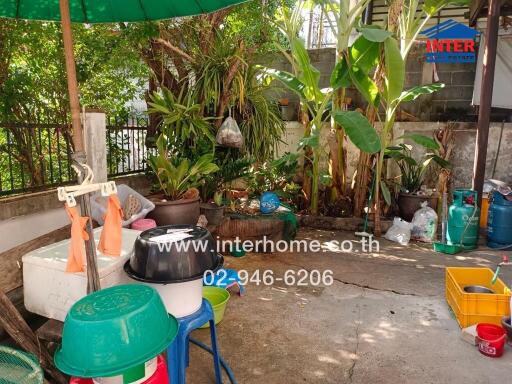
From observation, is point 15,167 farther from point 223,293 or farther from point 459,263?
point 459,263

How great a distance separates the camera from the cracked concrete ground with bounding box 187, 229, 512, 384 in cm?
224

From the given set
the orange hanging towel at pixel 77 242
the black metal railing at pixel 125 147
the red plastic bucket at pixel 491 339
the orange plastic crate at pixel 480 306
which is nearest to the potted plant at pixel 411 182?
the orange plastic crate at pixel 480 306

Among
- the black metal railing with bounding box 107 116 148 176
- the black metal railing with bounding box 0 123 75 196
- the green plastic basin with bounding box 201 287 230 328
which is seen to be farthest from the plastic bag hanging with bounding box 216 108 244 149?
the green plastic basin with bounding box 201 287 230 328

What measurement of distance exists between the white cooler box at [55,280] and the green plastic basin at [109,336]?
1.44 feet

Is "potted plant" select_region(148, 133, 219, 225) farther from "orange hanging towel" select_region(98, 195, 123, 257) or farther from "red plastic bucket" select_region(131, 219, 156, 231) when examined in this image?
"orange hanging towel" select_region(98, 195, 123, 257)

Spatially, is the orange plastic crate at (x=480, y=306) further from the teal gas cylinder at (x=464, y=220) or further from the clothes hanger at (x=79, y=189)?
the clothes hanger at (x=79, y=189)

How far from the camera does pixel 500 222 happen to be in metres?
4.58

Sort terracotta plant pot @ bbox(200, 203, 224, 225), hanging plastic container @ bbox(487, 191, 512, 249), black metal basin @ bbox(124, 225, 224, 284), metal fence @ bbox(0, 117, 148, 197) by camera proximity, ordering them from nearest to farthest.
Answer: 1. black metal basin @ bbox(124, 225, 224, 284)
2. metal fence @ bbox(0, 117, 148, 197)
3. terracotta plant pot @ bbox(200, 203, 224, 225)
4. hanging plastic container @ bbox(487, 191, 512, 249)

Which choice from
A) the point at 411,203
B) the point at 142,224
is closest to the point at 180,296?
the point at 142,224

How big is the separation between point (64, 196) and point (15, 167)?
3678mm

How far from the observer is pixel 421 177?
5.73 meters

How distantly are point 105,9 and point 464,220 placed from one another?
14.4 ft

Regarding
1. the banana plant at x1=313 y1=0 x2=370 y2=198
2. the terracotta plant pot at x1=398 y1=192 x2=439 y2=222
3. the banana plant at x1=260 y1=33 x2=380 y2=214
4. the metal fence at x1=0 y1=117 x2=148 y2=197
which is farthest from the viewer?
the terracotta plant pot at x1=398 y1=192 x2=439 y2=222

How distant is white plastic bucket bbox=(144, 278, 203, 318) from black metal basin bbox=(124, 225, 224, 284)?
3.1 inches
